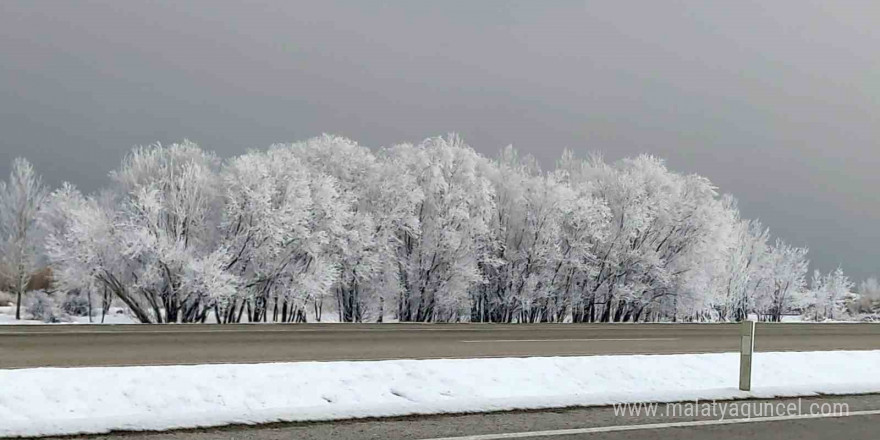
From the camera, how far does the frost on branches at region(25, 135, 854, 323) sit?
137ft

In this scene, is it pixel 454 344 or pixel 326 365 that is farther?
pixel 454 344

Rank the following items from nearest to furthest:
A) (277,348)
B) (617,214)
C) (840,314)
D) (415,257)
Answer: (277,348), (415,257), (617,214), (840,314)

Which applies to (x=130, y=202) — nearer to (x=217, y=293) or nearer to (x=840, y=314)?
(x=217, y=293)

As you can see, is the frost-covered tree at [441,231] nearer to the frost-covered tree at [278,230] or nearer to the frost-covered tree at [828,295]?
the frost-covered tree at [278,230]

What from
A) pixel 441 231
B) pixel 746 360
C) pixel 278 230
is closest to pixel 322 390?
pixel 746 360

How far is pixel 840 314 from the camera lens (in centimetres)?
8788

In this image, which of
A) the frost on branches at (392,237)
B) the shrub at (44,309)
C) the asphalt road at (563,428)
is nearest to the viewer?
the asphalt road at (563,428)

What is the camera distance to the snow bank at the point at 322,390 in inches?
331

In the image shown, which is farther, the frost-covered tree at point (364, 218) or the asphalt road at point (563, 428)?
the frost-covered tree at point (364, 218)

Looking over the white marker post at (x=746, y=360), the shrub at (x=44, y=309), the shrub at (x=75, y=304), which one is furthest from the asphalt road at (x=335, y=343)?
the shrub at (x=75, y=304)

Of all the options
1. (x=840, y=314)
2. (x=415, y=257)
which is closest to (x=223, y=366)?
(x=415, y=257)

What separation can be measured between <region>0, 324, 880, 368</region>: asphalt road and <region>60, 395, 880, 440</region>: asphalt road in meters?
5.87

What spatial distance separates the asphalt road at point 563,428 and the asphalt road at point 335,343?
587 cm

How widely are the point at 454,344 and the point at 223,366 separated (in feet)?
26.7
